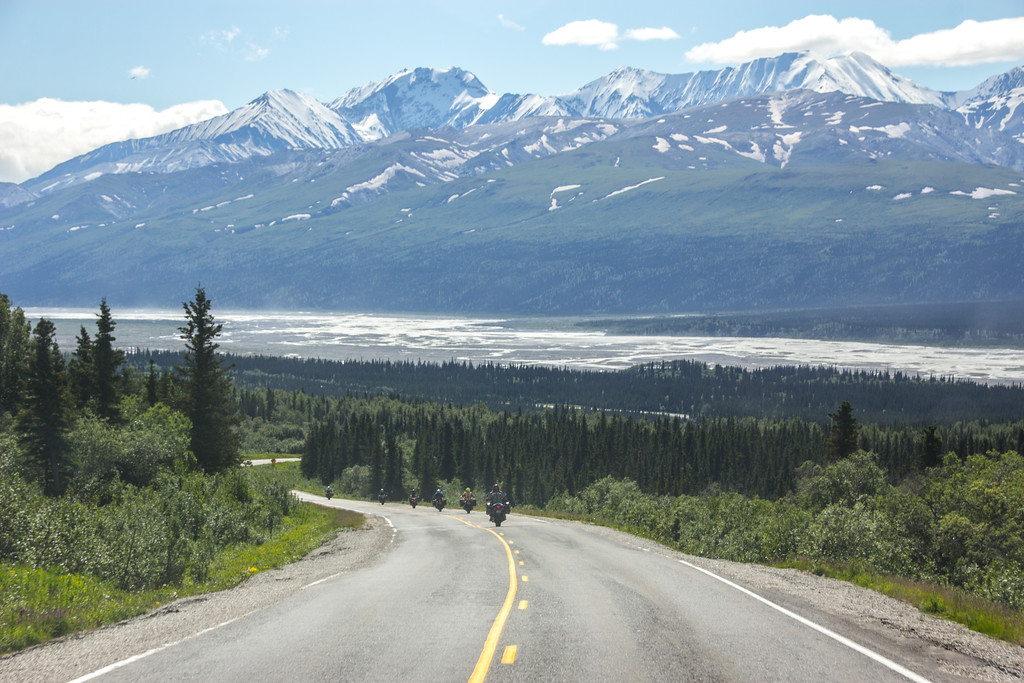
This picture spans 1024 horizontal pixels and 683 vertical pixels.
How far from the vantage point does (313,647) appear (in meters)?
15.2

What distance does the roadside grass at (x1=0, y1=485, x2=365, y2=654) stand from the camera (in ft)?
53.5

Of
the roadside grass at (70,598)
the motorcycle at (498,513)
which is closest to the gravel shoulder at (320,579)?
the roadside grass at (70,598)

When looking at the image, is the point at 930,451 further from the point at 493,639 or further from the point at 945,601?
the point at 493,639

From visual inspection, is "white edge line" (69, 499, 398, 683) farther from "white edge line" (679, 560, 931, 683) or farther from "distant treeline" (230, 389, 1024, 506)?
"distant treeline" (230, 389, 1024, 506)

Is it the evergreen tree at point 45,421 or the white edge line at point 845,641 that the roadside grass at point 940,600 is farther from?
the evergreen tree at point 45,421

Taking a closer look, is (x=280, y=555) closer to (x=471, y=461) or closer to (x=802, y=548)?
(x=802, y=548)

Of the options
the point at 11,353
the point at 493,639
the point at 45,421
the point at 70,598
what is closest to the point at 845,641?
the point at 493,639

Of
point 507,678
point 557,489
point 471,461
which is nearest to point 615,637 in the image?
point 507,678

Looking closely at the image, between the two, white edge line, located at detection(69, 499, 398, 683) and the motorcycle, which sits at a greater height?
white edge line, located at detection(69, 499, 398, 683)

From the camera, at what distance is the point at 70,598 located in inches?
758

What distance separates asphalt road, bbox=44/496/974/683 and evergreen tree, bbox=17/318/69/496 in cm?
3139

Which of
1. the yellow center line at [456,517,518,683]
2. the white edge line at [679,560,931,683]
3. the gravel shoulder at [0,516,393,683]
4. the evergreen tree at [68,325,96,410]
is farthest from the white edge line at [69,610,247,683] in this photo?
the evergreen tree at [68,325,96,410]

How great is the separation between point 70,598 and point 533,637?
10.7 m

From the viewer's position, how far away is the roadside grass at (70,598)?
16297 millimetres
